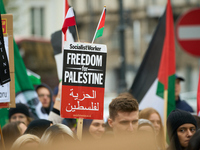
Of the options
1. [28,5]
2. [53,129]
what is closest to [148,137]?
[53,129]

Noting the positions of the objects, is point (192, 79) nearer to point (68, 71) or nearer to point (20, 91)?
point (20, 91)

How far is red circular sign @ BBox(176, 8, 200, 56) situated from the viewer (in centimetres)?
719

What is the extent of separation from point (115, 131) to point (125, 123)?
4.4 inches

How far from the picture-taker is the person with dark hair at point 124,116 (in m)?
4.57

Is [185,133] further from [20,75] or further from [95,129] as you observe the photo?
[20,75]

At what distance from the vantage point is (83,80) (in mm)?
4641

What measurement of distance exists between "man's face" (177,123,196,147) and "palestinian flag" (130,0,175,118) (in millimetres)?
1860

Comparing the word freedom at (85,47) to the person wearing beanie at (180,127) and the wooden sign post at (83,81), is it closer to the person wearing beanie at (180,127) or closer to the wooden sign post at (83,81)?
the wooden sign post at (83,81)

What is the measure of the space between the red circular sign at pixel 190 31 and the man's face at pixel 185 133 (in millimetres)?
2469

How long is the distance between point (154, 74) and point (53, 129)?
3.57 meters

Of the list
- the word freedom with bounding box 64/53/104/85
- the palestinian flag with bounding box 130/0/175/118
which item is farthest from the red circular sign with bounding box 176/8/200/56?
the word freedom with bounding box 64/53/104/85

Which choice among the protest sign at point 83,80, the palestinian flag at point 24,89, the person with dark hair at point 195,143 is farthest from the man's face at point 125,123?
the palestinian flag at point 24,89

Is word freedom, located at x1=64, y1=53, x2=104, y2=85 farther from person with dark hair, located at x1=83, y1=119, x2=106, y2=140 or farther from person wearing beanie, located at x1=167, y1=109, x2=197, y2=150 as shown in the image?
person with dark hair, located at x1=83, y1=119, x2=106, y2=140

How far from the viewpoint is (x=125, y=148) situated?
2748 millimetres
